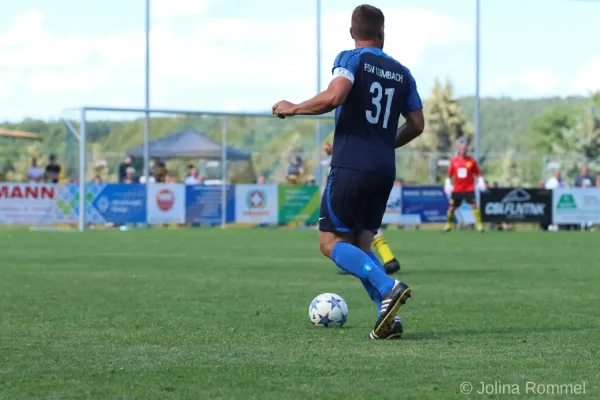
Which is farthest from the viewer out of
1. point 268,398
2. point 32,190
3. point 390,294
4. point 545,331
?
point 32,190

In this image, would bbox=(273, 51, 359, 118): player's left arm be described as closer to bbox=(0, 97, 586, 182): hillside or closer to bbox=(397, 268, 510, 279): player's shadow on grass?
bbox=(397, 268, 510, 279): player's shadow on grass

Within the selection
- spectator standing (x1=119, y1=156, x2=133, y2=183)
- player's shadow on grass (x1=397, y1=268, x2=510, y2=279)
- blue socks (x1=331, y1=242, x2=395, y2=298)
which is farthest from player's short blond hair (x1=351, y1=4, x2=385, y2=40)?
spectator standing (x1=119, y1=156, x2=133, y2=183)

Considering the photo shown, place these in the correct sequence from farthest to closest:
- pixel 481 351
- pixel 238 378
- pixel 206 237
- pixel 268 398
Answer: pixel 206 237, pixel 481 351, pixel 238 378, pixel 268 398

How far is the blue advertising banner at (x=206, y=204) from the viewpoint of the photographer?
33.5m

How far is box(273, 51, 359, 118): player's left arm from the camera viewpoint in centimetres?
719

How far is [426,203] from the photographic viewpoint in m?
36.2

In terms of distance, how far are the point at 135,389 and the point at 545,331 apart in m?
3.62

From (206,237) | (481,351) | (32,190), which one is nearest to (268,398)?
(481,351)

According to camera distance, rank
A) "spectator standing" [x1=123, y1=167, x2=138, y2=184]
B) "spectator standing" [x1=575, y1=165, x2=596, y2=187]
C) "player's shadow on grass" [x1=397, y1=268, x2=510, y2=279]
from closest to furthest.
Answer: "player's shadow on grass" [x1=397, y1=268, x2=510, y2=279] → "spectator standing" [x1=123, y1=167, x2=138, y2=184] → "spectator standing" [x1=575, y1=165, x2=596, y2=187]

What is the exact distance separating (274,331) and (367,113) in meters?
1.62

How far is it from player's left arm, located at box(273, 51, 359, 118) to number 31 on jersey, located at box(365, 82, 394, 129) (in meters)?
0.21

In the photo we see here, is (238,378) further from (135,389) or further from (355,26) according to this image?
(355,26)

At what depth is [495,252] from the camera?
20688 millimetres

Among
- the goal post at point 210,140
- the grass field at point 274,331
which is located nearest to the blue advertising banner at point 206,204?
the goal post at point 210,140
